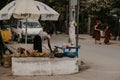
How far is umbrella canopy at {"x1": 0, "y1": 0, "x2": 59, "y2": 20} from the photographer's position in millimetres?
16859

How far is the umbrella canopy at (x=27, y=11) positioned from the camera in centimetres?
1686

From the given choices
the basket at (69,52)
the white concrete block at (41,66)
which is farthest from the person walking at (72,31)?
the white concrete block at (41,66)

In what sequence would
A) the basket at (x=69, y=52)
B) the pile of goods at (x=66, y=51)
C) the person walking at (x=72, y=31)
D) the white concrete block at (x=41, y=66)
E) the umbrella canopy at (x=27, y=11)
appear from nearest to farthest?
the white concrete block at (x=41, y=66) < the pile of goods at (x=66, y=51) < the basket at (x=69, y=52) < the umbrella canopy at (x=27, y=11) < the person walking at (x=72, y=31)

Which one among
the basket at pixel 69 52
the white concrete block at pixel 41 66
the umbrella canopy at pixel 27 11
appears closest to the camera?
the white concrete block at pixel 41 66

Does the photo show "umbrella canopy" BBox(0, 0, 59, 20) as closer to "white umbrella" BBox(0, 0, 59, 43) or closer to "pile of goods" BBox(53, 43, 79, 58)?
"white umbrella" BBox(0, 0, 59, 43)

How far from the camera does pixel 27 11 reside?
664 inches

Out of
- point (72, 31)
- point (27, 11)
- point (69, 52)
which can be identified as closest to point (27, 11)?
point (27, 11)

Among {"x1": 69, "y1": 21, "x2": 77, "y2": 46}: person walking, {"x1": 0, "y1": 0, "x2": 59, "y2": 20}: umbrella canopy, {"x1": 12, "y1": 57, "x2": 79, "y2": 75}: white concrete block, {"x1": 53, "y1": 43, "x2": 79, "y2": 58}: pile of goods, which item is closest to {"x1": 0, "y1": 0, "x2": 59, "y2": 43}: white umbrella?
{"x1": 0, "y1": 0, "x2": 59, "y2": 20}: umbrella canopy

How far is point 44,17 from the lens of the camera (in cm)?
1764

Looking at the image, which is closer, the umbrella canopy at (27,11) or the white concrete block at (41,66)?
the white concrete block at (41,66)

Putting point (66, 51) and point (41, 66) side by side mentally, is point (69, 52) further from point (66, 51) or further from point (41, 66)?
point (41, 66)

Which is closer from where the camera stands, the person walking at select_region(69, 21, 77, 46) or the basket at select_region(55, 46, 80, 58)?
the basket at select_region(55, 46, 80, 58)

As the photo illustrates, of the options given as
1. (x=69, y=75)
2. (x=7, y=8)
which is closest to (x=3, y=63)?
(x=7, y=8)

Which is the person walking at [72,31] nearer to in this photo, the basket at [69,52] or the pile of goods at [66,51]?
the pile of goods at [66,51]
